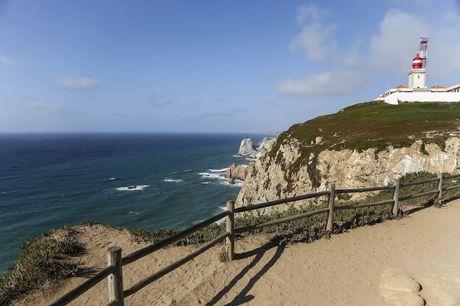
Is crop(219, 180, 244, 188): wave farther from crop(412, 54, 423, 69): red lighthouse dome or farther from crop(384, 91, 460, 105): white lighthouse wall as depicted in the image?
crop(412, 54, 423, 69): red lighthouse dome

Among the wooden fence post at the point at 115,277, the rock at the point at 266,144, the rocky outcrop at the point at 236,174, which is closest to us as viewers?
the wooden fence post at the point at 115,277

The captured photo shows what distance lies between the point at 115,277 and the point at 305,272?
5152mm

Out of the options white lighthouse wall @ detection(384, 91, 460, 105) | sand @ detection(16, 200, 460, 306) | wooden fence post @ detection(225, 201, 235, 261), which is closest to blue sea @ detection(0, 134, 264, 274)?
sand @ detection(16, 200, 460, 306)

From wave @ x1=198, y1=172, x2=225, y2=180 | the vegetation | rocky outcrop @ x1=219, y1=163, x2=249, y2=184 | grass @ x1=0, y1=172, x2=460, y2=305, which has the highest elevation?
the vegetation

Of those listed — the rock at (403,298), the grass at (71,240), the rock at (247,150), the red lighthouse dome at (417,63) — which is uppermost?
the red lighthouse dome at (417,63)

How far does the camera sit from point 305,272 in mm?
8945

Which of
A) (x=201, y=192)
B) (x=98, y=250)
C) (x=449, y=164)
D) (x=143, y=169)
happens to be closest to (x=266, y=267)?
(x=98, y=250)

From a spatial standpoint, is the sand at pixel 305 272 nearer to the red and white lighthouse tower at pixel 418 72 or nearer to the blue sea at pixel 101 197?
the blue sea at pixel 101 197

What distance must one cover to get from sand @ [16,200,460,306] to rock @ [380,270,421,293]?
0.02 meters

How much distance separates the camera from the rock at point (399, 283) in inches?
314

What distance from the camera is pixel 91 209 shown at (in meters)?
47.9

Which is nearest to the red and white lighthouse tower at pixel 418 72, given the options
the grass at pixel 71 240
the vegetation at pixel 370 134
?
the vegetation at pixel 370 134

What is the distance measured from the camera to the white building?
2221 inches

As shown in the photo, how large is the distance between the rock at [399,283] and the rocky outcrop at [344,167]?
2135cm
